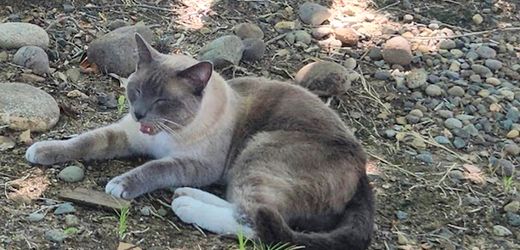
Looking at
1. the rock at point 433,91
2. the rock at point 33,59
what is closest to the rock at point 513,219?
the rock at point 433,91

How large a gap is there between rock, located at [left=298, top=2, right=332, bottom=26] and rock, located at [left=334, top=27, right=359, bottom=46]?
6.6 inches

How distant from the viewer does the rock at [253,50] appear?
482cm

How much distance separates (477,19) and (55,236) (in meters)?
3.67

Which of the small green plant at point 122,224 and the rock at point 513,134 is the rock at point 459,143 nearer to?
the rock at point 513,134

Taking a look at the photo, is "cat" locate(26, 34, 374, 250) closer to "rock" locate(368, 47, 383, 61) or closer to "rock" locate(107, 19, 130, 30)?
"rock" locate(107, 19, 130, 30)

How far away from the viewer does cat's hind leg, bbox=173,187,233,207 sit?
3.42 metres

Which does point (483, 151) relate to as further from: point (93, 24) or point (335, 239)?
point (93, 24)

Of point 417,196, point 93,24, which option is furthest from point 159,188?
point 93,24

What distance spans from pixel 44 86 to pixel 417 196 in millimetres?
1924

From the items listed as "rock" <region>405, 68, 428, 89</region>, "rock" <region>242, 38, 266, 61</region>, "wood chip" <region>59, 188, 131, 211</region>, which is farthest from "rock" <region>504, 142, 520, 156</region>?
"wood chip" <region>59, 188, 131, 211</region>

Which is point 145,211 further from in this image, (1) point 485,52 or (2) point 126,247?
(1) point 485,52

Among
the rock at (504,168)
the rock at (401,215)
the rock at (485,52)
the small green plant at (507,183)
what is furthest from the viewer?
the rock at (485,52)

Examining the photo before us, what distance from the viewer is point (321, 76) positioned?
15.0 ft

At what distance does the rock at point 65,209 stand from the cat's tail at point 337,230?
738 mm
